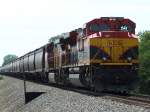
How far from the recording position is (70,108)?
16.8 meters

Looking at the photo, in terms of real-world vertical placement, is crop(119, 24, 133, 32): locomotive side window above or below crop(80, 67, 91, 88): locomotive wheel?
above

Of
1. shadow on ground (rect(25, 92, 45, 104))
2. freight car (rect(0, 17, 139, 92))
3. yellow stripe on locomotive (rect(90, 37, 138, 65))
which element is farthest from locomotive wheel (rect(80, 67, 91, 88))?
shadow on ground (rect(25, 92, 45, 104))

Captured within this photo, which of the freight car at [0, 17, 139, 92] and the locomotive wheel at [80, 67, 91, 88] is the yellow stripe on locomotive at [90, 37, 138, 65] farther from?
the locomotive wheel at [80, 67, 91, 88]

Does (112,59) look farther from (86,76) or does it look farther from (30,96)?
(30,96)

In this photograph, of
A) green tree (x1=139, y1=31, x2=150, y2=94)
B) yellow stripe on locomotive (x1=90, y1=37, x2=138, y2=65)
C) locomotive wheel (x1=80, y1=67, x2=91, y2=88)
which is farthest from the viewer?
green tree (x1=139, y1=31, x2=150, y2=94)

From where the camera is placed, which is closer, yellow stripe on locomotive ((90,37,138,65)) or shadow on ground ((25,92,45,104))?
yellow stripe on locomotive ((90,37,138,65))

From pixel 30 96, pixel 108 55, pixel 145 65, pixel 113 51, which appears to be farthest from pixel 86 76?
pixel 145 65

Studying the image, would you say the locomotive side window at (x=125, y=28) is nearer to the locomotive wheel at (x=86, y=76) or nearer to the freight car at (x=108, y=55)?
the freight car at (x=108, y=55)

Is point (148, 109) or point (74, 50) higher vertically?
point (74, 50)

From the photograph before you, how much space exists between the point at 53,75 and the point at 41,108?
10.9 m

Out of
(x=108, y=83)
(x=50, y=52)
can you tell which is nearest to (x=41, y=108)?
(x=108, y=83)

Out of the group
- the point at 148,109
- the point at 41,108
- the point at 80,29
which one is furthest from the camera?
the point at 80,29

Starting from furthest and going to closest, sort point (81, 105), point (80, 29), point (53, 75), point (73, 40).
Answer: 1. point (53, 75)
2. point (73, 40)
3. point (80, 29)
4. point (81, 105)

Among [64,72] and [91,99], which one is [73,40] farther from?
[91,99]
